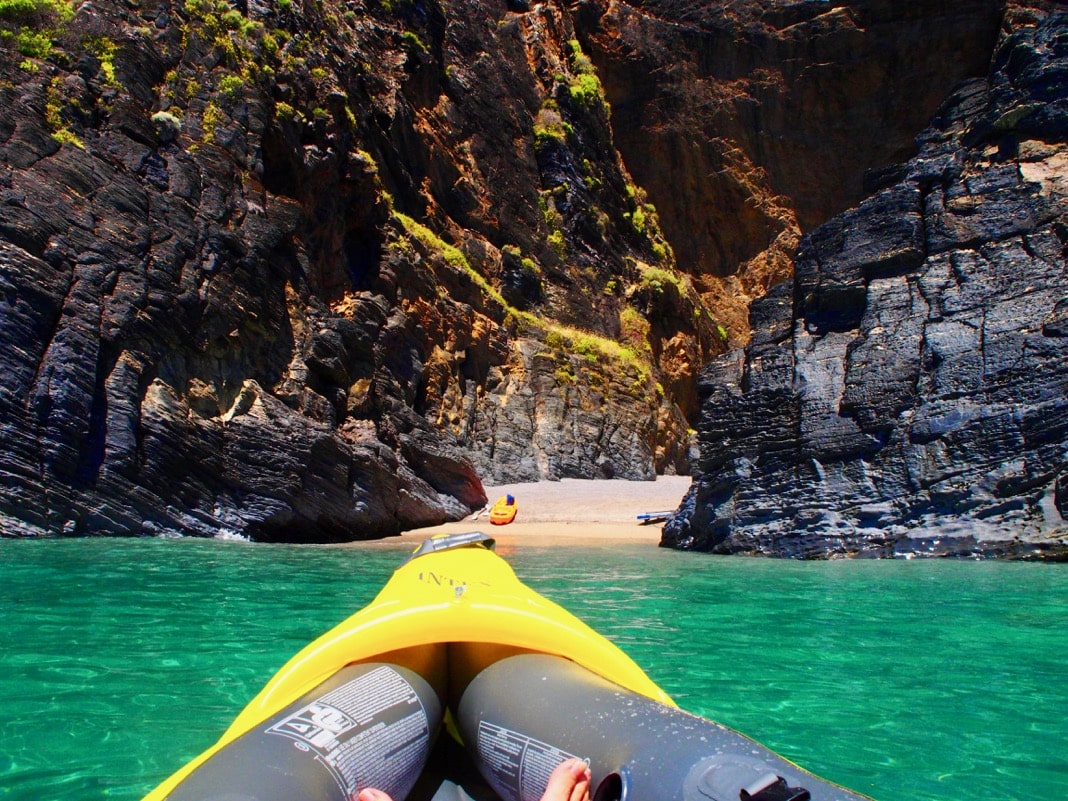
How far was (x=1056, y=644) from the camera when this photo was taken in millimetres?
4715

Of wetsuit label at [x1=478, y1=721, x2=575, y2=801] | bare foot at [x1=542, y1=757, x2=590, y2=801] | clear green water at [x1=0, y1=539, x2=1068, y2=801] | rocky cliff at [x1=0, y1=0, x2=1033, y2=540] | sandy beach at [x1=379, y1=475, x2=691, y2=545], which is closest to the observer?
bare foot at [x1=542, y1=757, x2=590, y2=801]

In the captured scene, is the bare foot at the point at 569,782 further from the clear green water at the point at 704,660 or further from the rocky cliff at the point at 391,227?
the rocky cliff at the point at 391,227

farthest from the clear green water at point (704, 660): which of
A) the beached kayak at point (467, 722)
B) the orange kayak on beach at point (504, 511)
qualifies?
the orange kayak on beach at point (504, 511)

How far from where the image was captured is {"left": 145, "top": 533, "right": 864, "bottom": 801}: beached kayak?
64.7 inches

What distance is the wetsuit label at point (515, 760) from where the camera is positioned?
79.6 inches

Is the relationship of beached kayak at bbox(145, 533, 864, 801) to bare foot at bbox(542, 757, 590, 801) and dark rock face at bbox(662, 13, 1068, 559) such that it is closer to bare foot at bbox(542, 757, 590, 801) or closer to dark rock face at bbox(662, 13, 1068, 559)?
bare foot at bbox(542, 757, 590, 801)

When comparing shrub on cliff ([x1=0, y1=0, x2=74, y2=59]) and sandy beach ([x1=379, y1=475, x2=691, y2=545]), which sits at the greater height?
shrub on cliff ([x1=0, y1=0, x2=74, y2=59])

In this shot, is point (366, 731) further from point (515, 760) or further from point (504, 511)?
point (504, 511)

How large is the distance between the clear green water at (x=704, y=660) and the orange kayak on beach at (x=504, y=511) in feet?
30.0

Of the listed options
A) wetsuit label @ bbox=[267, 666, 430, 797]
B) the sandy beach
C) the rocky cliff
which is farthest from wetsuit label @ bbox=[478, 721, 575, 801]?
the rocky cliff

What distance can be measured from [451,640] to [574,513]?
16.8 m

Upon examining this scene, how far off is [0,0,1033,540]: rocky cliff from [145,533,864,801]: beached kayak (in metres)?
11.5

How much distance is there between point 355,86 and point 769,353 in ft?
49.2

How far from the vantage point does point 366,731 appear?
204cm
